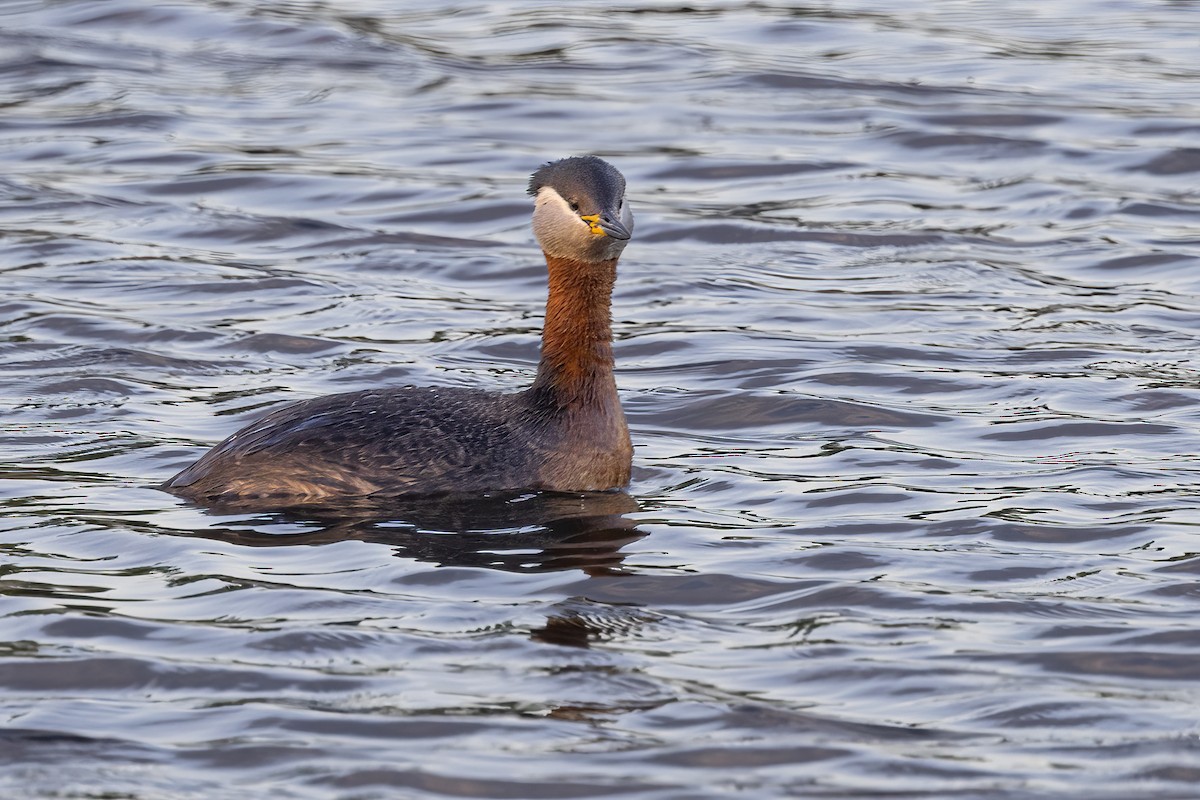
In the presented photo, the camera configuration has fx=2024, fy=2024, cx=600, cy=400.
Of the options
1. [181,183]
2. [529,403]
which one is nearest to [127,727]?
[529,403]

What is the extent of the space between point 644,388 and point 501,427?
7.75 feet

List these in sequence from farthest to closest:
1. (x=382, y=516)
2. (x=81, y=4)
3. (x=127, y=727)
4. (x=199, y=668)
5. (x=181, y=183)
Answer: (x=81, y=4), (x=181, y=183), (x=382, y=516), (x=199, y=668), (x=127, y=727)

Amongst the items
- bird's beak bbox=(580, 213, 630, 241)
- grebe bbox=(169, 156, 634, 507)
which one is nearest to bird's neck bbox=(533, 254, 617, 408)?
grebe bbox=(169, 156, 634, 507)

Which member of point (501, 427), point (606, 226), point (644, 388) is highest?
point (606, 226)

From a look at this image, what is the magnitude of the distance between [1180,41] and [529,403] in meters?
12.4

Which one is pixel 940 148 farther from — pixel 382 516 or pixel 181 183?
pixel 382 516

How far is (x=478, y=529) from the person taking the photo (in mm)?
9648

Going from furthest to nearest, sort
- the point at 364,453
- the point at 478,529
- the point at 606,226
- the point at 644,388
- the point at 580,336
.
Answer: the point at 644,388, the point at 580,336, the point at 606,226, the point at 364,453, the point at 478,529

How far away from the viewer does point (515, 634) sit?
27.0 feet

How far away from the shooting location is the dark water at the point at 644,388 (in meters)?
7.35

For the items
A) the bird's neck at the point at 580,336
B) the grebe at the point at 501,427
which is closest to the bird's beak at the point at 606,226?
the grebe at the point at 501,427

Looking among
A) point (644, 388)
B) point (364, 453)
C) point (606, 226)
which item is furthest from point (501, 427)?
point (644, 388)

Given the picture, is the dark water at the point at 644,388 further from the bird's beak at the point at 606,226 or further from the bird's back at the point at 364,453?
the bird's beak at the point at 606,226

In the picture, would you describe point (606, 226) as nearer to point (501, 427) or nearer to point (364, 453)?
point (501, 427)
